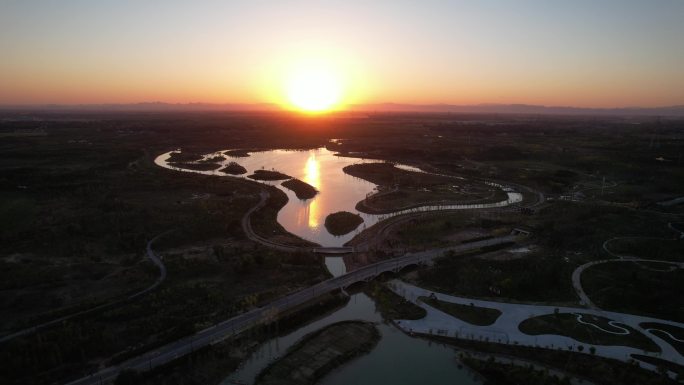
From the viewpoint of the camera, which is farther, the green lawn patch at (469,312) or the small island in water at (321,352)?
the green lawn patch at (469,312)

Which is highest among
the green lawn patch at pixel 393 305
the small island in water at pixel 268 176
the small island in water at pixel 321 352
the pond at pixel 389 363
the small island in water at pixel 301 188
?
the small island in water at pixel 268 176

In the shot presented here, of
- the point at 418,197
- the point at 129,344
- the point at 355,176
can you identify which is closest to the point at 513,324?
the point at 129,344

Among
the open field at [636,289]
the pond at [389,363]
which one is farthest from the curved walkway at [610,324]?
the pond at [389,363]

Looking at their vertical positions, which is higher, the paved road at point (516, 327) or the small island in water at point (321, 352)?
the paved road at point (516, 327)

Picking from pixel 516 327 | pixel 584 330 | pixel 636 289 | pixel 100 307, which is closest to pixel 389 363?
pixel 516 327

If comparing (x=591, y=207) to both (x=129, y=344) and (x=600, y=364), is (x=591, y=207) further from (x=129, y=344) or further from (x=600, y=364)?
(x=129, y=344)

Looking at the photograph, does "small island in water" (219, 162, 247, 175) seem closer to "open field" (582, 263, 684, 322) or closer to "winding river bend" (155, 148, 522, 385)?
"winding river bend" (155, 148, 522, 385)

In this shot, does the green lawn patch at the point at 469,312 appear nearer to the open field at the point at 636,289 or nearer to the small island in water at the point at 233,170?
the open field at the point at 636,289

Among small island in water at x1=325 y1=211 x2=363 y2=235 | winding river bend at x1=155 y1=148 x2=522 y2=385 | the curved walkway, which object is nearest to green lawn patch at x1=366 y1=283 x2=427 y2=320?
winding river bend at x1=155 y1=148 x2=522 y2=385
